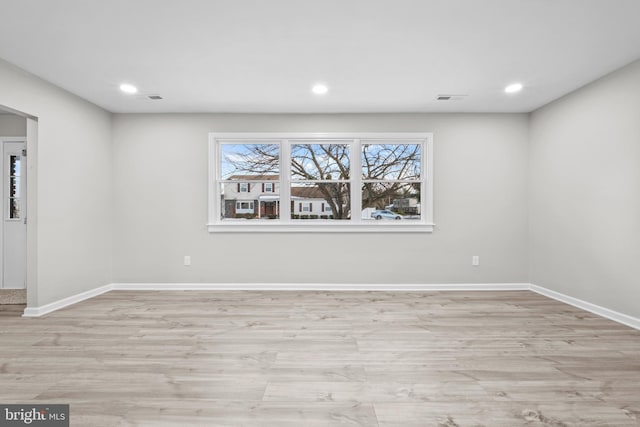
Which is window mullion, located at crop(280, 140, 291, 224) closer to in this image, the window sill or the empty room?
the empty room

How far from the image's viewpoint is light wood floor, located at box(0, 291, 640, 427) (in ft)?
6.00

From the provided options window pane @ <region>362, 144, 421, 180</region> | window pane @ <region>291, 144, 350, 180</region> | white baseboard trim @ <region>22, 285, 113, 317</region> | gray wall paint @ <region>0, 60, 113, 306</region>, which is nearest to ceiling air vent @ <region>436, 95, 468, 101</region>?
window pane @ <region>362, 144, 421, 180</region>

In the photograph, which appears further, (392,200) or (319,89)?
(392,200)

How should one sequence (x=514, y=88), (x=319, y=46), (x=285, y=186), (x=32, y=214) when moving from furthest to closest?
(x=285, y=186) → (x=514, y=88) → (x=32, y=214) → (x=319, y=46)

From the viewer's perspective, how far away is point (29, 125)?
355 cm

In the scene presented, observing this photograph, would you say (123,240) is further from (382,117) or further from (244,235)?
(382,117)

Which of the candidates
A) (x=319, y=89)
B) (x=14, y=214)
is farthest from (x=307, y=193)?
(x=14, y=214)

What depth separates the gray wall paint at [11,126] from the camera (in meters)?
4.77


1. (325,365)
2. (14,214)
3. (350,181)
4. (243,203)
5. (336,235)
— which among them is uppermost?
(350,181)

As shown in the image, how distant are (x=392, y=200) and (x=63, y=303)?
437cm

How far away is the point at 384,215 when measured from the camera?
15.8 ft

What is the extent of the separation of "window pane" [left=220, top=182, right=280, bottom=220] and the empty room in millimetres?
32

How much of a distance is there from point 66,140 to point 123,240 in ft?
4.92

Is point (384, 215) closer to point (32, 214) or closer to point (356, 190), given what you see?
point (356, 190)
